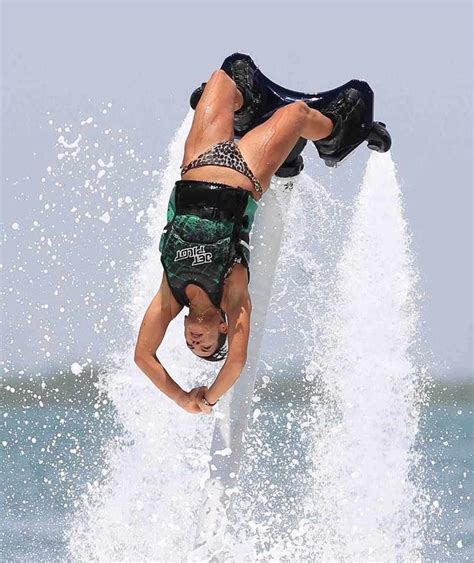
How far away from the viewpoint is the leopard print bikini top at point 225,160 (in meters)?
7.32

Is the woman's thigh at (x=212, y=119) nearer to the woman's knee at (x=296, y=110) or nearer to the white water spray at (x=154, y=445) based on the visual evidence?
the woman's knee at (x=296, y=110)

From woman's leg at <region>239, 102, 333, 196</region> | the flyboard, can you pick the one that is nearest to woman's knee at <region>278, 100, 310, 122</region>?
woman's leg at <region>239, 102, 333, 196</region>

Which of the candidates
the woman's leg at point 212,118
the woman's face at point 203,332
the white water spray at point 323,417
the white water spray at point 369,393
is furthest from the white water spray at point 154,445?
the woman's face at point 203,332

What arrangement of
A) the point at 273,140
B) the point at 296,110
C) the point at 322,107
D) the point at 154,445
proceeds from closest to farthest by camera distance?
the point at 273,140, the point at 296,110, the point at 322,107, the point at 154,445

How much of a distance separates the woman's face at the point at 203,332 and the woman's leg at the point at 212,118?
3.33ft

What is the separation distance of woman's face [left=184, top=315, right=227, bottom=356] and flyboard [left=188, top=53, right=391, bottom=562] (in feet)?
2.90

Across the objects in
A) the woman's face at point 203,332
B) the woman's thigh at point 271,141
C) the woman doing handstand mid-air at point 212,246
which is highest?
the woman's thigh at point 271,141

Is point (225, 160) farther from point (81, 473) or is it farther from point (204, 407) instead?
point (81, 473)

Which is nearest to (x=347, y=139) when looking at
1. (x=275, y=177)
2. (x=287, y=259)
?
(x=275, y=177)

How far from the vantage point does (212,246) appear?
7125mm

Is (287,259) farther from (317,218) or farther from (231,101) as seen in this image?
(231,101)

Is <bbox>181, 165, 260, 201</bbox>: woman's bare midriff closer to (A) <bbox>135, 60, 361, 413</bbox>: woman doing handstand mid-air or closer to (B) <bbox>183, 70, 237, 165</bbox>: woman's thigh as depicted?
(A) <bbox>135, 60, 361, 413</bbox>: woman doing handstand mid-air

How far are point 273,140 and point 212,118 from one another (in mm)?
400

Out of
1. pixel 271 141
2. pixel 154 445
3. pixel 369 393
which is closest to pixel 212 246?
pixel 271 141
